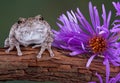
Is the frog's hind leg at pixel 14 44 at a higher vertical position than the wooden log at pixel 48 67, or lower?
higher

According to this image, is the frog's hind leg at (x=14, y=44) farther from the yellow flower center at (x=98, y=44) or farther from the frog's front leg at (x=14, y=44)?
the yellow flower center at (x=98, y=44)

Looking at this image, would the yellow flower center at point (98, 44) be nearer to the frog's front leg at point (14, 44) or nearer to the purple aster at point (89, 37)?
the purple aster at point (89, 37)

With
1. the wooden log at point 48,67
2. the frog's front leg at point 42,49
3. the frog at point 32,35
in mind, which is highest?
the frog at point 32,35

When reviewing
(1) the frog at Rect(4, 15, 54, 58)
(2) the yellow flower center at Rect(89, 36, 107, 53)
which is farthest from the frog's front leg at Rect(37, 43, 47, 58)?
(2) the yellow flower center at Rect(89, 36, 107, 53)

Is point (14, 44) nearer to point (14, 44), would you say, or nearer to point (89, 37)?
point (14, 44)

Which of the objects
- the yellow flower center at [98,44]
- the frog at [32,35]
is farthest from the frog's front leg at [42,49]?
the yellow flower center at [98,44]

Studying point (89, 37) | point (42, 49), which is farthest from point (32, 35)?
point (89, 37)

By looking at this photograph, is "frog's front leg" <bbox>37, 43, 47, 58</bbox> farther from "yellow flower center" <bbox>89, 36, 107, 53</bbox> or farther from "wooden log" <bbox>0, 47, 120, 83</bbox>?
"yellow flower center" <bbox>89, 36, 107, 53</bbox>
